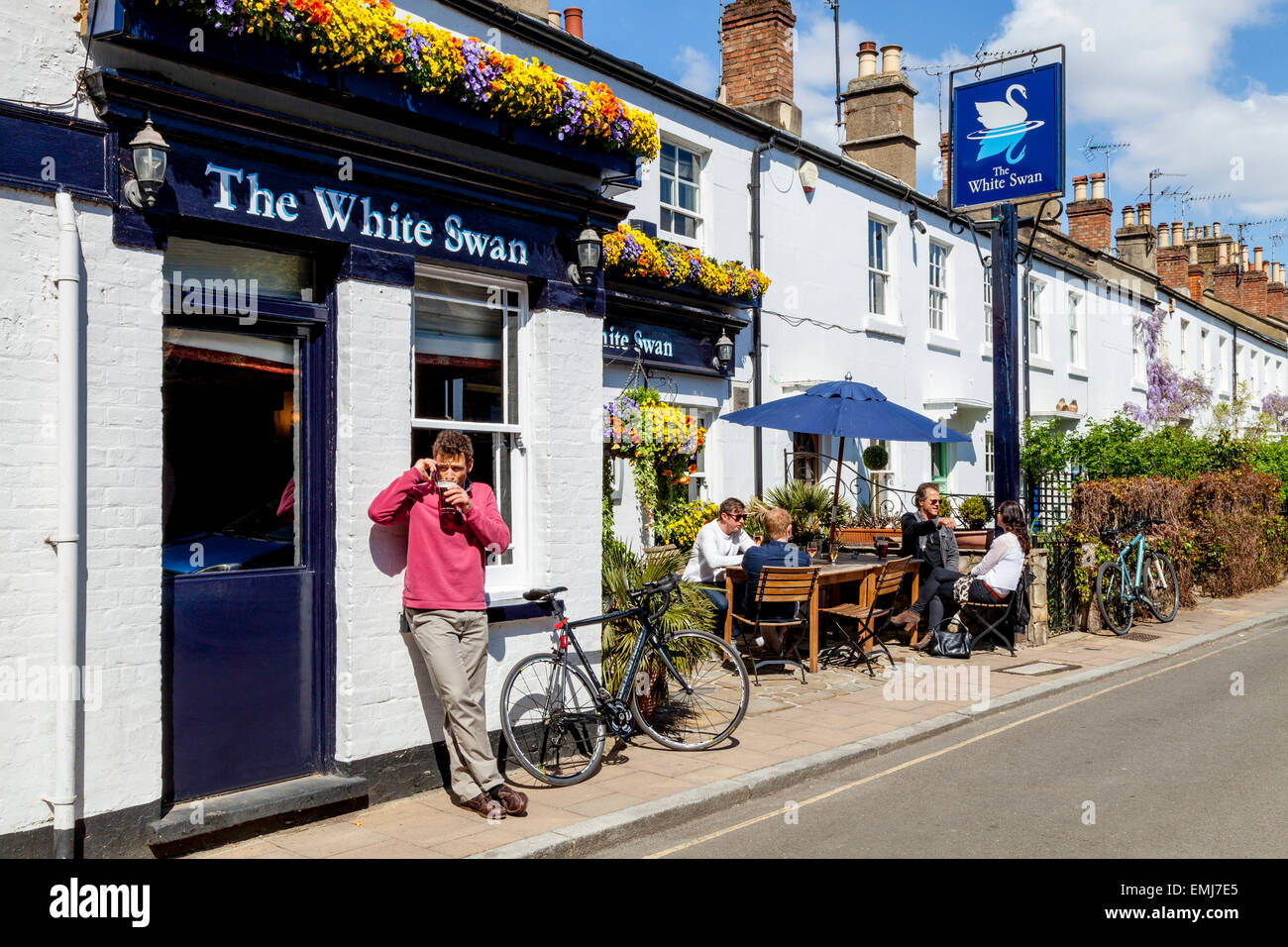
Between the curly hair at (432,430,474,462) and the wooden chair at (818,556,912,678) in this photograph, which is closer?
the curly hair at (432,430,474,462)

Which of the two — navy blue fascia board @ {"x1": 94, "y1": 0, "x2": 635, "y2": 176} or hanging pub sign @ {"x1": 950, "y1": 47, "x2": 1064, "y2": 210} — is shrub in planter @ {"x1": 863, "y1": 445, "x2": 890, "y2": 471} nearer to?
hanging pub sign @ {"x1": 950, "y1": 47, "x2": 1064, "y2": 210}

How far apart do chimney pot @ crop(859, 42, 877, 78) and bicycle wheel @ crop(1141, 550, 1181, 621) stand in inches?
368

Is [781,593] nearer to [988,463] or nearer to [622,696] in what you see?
[622,696]

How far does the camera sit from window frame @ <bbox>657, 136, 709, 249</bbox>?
1230 cm

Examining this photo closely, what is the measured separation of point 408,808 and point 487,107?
4.13m

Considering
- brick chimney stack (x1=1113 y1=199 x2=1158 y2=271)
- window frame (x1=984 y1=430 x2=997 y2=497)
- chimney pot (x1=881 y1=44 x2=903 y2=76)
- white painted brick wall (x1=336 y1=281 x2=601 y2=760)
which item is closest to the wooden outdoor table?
white painted brick wall (x1=336 y1=281 x2=601 y2=760)

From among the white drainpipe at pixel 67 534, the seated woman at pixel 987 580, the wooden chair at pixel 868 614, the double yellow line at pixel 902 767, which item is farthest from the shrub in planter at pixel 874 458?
the white drainpipe at pixel 67 534

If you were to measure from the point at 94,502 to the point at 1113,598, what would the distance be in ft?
39.7

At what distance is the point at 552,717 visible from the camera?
22.6 feet

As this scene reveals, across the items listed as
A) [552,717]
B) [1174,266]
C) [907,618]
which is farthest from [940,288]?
[1174,266]

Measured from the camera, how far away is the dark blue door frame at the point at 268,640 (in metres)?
5.52

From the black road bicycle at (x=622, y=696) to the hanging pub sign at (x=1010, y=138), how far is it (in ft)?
25.9

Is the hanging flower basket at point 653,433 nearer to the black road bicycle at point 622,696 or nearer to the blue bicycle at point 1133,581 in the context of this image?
the black road bicycle at point 622,696

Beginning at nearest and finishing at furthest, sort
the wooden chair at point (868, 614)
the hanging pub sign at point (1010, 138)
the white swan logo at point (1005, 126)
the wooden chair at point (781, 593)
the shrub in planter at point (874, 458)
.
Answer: the wooden chair at point (781, 593)
the wooden chair at point (868, 614)
the hanging pub sign at point (1010, 138)
the white swan logo at point (1005, 126)
the shrub in planter at point (874, 458)
